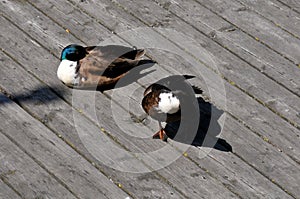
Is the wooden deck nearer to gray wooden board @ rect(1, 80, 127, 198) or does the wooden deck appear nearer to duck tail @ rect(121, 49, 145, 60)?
gray wooden board @ rect(1, 80, 127, 198)

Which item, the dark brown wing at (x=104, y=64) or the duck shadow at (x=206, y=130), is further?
the dark brown wing at (x=104, y=64)

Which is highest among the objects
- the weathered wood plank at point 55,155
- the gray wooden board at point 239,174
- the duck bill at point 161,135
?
the gray wooden board at point 239,174

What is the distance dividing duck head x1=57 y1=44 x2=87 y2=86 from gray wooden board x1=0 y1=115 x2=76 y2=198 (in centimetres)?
78

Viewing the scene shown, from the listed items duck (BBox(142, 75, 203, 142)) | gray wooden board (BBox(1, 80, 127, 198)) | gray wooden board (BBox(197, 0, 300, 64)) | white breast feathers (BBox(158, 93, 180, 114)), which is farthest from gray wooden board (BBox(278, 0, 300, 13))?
gray wooden board (BBox(1, 80, 127, 198))

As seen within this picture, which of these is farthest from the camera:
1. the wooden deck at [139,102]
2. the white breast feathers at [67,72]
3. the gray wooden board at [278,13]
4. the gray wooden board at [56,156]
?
the gray wooden board at [278,13]

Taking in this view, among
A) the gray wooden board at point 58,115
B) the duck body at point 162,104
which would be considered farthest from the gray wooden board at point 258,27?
the gray wooden board at point 58,115

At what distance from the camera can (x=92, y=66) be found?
16.9ft

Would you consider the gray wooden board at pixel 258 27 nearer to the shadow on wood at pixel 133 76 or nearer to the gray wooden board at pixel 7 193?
the shadow on wood at pixel 133 76

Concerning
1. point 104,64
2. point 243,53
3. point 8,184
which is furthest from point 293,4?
point 8,184

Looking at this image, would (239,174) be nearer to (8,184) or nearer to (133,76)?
(133,76)

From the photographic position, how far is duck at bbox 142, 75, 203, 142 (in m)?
4.53

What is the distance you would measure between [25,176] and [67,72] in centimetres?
106

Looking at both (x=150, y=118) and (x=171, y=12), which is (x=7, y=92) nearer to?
(x=150, y=118)

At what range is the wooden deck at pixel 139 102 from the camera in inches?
174
